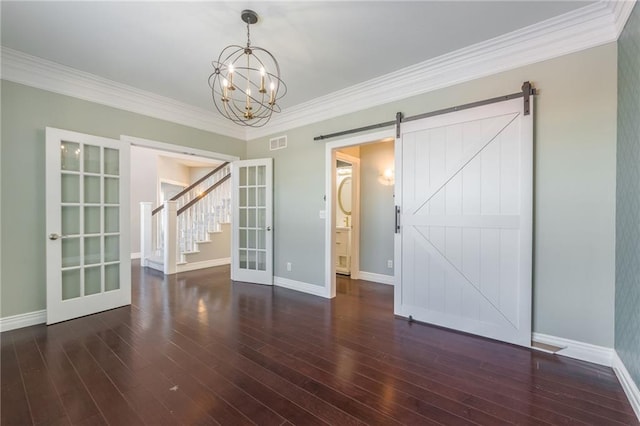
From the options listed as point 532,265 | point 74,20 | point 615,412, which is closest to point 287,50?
point 74,20

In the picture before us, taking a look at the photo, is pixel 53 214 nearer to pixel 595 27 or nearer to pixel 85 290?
pixel 85 290

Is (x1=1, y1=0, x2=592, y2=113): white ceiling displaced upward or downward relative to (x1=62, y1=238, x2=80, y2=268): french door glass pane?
upward

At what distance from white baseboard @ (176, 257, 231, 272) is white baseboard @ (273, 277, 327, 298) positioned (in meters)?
2.28

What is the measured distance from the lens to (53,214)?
3.03 metres

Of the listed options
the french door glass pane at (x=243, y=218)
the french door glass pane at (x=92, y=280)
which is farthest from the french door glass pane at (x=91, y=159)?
the french door glass pane at (x=243, y=218)

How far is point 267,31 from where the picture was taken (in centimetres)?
248

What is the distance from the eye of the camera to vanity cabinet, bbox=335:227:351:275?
18.0ft

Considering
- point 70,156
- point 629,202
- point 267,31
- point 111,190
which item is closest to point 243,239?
point 111,190

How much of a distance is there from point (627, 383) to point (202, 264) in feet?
20.5

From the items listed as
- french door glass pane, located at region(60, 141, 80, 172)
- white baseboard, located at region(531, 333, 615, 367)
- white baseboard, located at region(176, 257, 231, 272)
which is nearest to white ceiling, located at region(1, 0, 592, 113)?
french door glass pane, located at region(60, 141, 80, 172)

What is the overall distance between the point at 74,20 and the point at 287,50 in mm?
1780

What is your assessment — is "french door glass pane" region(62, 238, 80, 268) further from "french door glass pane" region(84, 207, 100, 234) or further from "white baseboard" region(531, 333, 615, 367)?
"white baseboard" region(531, 333, 615, 367)

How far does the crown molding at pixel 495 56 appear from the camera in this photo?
221 cm

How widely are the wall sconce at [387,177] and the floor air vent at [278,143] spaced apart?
68.1 inches
